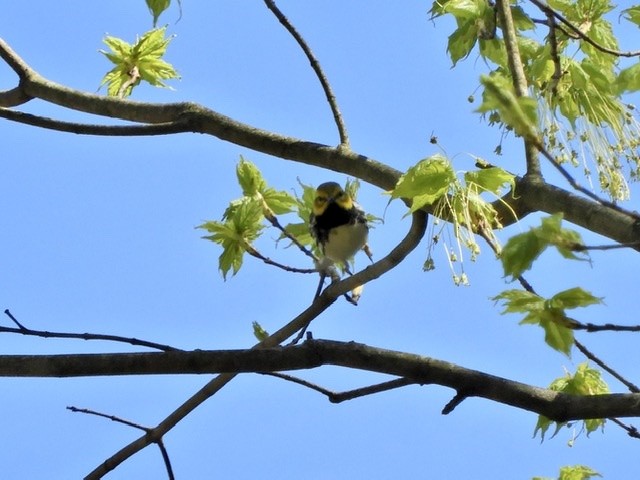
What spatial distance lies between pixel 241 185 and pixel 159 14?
85cm

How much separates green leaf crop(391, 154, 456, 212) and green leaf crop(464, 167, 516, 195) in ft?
0.31

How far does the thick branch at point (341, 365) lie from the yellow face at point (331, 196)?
2.44 meters

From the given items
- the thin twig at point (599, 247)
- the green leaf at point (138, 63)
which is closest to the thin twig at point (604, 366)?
the thin twig at point (599, 247)

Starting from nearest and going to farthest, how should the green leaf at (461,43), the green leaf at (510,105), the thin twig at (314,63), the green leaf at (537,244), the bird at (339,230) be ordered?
the green leaf at (510,105) < the green leaf at (537,244) < the green leaf at (461,43) < the thin twig at (314,63) < the bird at (339,230)

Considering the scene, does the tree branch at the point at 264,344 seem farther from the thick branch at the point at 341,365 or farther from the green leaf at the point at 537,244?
the green leaf at the point at 537,244

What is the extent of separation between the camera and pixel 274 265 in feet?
11.1

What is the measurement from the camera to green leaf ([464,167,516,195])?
2.60m

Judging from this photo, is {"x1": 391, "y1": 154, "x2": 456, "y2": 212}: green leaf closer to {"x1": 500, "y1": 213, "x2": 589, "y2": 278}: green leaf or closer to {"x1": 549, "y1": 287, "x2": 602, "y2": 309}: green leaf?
{"x1": 549, "y1": 287, "x2": 602, "y2": 309}: green leaf

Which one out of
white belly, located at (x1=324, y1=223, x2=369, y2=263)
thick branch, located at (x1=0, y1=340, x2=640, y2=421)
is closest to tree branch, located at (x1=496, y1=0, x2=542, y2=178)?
thick branch, located at (x1=0, y1=340, x2=640, y2=421)

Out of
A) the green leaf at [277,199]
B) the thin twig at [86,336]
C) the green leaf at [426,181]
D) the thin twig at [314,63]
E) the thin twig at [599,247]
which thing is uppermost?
the thin twig at [314,63]

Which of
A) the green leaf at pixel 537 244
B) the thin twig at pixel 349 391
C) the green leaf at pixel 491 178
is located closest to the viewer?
the green leaf at pixel 537 244

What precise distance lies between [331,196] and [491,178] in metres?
2.55

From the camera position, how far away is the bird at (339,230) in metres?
4.65

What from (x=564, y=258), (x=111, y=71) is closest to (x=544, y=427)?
(x=564, y=258)
